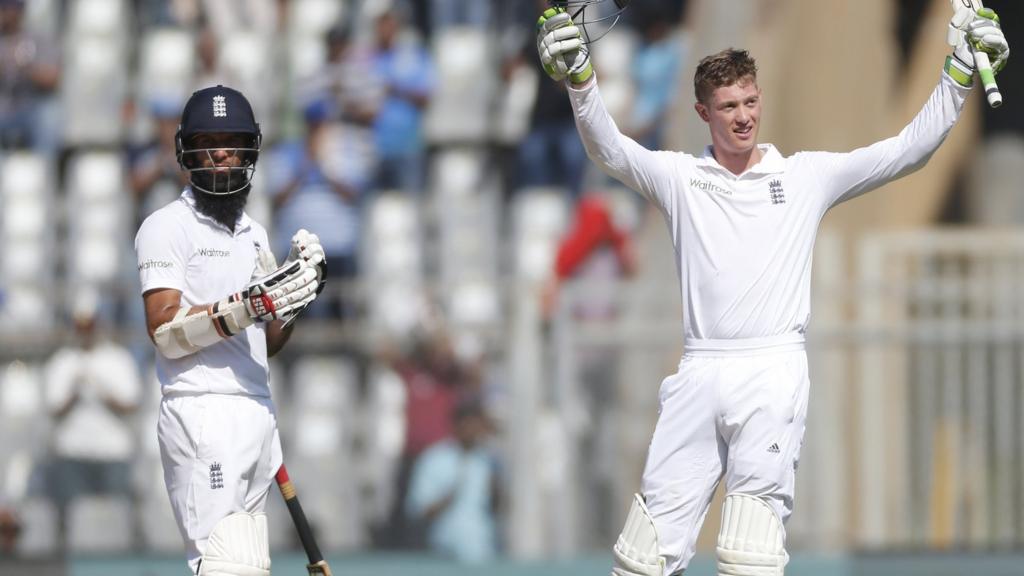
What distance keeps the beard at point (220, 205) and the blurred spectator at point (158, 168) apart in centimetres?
737

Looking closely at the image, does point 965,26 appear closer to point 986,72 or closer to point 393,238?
point 986,72

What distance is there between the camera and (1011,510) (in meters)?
A: 10.6

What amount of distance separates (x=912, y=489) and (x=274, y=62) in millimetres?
6703

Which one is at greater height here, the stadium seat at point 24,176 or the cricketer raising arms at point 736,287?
the stadium seat at point 24,176

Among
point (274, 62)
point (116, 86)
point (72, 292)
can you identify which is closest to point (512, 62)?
point (274, 62)

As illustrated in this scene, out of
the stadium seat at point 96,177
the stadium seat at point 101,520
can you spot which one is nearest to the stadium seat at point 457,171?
the stadium seat at point 96,177

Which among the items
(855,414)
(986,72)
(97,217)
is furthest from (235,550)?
(97,217)

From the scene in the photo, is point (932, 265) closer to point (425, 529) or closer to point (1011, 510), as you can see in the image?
point (1011, 510)

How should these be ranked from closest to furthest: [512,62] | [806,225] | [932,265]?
[806,225] < [932,265] < [512,62]

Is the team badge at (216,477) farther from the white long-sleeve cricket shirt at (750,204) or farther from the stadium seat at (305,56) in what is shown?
the stadium seat at (305,56)

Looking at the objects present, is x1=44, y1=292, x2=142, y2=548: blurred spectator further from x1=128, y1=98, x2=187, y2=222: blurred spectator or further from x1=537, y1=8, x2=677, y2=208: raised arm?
x1=537, y1=8, x2=677, y2=208: raised arm

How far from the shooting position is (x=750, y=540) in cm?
568

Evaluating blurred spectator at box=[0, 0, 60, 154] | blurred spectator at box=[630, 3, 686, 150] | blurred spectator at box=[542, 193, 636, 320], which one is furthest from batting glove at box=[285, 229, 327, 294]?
blurred spectator at box=[0, 0, 60, 154]

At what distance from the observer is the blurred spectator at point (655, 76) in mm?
12898
